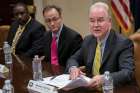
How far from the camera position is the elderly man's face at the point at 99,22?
3.06 meters

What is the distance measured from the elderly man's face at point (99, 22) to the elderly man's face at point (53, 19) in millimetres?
871

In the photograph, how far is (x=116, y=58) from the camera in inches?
121

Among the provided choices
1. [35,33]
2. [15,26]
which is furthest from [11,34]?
A: [35,33]

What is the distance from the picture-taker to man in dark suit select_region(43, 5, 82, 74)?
3.92 m

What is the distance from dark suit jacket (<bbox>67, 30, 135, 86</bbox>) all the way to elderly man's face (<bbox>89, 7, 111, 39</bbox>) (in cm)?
7

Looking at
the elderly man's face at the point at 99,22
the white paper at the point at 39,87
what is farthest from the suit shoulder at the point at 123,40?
the white paper at the point at 39,87

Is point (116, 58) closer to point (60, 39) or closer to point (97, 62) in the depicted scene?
point (97, 62)

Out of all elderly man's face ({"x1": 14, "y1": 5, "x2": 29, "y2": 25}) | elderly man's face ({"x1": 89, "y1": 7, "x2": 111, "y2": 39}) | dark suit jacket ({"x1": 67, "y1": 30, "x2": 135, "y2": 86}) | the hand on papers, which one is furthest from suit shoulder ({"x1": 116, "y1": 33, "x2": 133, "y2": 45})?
elderly man's face ({"x1": 14, "y1": 5, "x2": 29, "y2": 25})

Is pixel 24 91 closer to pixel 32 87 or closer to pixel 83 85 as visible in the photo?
pixel 32 87

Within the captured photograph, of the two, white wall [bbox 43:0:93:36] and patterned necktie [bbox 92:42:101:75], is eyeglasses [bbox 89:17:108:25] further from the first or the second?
white wall [bbox 43:0:93:36]

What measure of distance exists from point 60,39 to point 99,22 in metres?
0.94

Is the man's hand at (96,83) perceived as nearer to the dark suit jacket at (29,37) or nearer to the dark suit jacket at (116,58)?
the dark suit jacket at (116,58)

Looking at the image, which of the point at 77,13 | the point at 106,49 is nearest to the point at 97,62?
the point at 106,49

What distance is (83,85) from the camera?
8.91ft
